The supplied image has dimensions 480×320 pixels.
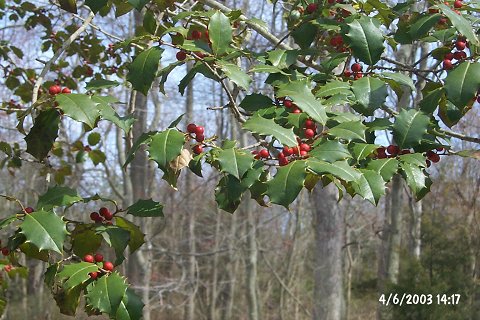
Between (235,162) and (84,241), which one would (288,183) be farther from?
(84,241)

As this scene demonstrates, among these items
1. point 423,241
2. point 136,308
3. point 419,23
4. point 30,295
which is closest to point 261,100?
point 419,23

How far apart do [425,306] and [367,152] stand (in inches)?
244

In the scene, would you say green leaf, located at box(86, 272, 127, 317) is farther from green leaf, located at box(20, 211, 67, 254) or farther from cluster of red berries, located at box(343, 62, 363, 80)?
cluster of red berries, located at box(343, 62, 363, 80)

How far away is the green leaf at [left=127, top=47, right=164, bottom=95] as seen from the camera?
1.37 meters

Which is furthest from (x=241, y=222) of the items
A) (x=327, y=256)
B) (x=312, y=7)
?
(x=312, y=7)

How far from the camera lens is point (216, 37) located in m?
1.39

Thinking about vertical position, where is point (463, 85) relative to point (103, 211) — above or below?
above

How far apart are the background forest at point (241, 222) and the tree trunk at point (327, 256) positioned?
0.03 feet

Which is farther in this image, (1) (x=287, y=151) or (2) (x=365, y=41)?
(2) (x=365, y=41)

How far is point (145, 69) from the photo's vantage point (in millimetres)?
1374

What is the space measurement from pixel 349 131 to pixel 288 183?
0.27 m

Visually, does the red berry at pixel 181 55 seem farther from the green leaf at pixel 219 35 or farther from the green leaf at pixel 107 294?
the green leaf at pixel 107 294

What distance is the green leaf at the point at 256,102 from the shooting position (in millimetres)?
1473

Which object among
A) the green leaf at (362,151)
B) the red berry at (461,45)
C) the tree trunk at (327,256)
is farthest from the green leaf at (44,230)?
the tree trunk at (327,256)
